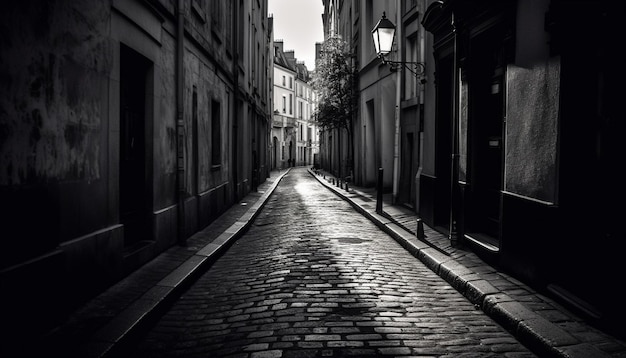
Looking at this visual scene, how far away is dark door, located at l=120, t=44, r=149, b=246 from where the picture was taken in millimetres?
6543

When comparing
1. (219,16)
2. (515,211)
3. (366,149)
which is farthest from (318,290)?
(366,149)

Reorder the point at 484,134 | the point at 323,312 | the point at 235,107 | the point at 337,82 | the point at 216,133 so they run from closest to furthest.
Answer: the point at 323,312
the point at 484,134
the point at 216,133
the point at 235,107
the point at 337,82

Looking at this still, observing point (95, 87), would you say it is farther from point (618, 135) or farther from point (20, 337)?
point (618, 135)

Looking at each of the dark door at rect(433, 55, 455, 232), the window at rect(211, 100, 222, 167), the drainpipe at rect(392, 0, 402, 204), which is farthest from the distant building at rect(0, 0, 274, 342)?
the drainpipe at rect(392, 0, 402, 204)

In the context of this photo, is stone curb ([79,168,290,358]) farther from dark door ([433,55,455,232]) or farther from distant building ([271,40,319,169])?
distant building ([271,40,319,169])

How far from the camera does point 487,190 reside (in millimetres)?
7840

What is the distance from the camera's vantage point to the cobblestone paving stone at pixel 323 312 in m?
4.09

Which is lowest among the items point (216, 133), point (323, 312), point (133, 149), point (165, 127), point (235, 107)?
point (323, 312)

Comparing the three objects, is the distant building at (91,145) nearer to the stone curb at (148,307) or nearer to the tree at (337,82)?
the stone curb at (148,307)

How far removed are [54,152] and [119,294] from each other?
162cm

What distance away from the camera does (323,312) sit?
16.1 feet

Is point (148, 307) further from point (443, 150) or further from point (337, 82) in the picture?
point (337, 82)

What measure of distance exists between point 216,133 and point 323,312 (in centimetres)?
800

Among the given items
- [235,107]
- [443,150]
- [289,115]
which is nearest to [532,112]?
[443,150]
